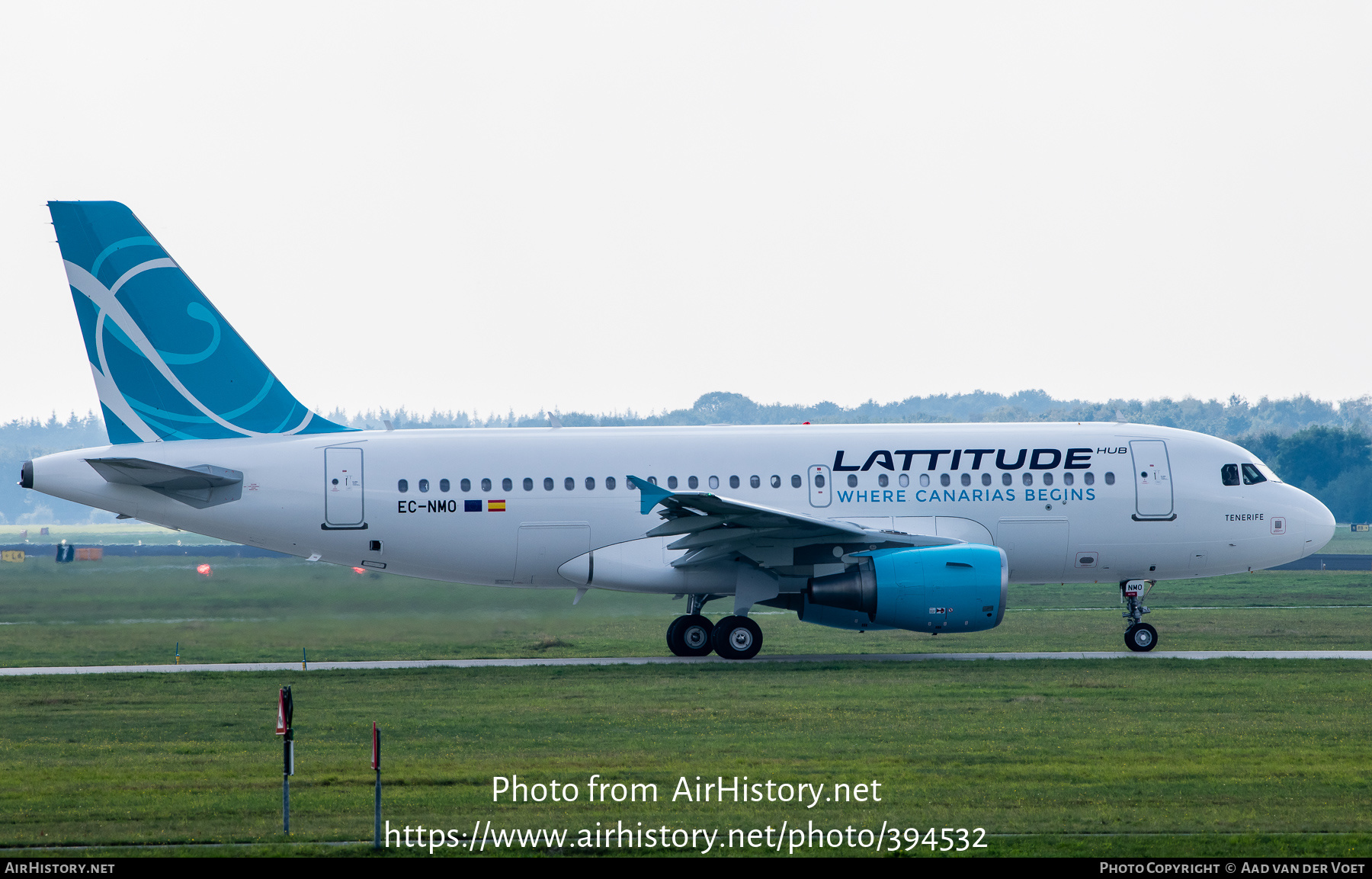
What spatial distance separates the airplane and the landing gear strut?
0.12 ft

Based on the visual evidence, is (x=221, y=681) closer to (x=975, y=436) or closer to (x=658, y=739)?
(x=658, y=739)

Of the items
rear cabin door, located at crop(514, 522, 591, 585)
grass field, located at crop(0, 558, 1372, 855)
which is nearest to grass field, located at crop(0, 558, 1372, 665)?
grass field, located at crop(0, 558, 1372, 855)

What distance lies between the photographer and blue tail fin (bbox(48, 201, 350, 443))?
2567cm

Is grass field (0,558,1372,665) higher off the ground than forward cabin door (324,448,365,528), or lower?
lower

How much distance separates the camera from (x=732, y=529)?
80.9 ft

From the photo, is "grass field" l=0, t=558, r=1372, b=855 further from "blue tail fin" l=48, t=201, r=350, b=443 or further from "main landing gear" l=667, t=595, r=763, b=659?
"blue tail fin" l=48, t=201, r=350, b=443

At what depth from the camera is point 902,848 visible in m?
11.3

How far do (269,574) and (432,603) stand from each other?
20.6 ft

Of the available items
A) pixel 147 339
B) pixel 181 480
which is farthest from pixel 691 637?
pixel 147 339

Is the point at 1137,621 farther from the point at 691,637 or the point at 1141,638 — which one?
the point at 691,637

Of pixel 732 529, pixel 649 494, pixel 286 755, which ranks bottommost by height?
pixel 286 755

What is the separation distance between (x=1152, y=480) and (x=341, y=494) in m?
15.3
